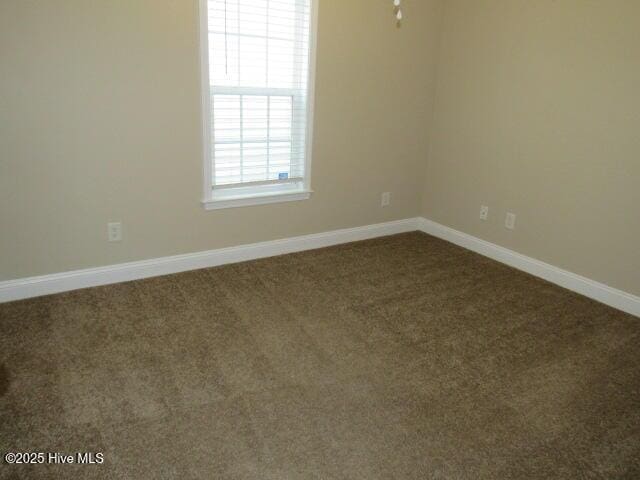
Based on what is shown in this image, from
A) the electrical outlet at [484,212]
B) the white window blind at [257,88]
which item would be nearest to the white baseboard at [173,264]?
the white window blind at [257,88]

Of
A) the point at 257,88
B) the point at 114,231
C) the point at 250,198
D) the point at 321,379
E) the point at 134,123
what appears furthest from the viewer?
the point at 250,198

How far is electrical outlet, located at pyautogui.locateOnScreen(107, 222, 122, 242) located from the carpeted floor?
322 mm

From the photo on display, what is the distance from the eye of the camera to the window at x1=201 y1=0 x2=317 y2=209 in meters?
2.98

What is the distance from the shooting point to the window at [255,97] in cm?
298

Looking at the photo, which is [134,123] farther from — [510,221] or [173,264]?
[510,221]

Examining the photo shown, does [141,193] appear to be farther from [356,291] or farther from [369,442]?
[369,442]

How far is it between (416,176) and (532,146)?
107 cm

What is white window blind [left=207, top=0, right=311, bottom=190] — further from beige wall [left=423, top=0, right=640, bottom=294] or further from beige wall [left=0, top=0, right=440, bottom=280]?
beige wall [left=423, top=0, right=640, bottom=294]

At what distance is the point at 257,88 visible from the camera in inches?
125

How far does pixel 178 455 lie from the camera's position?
1752 millimetres

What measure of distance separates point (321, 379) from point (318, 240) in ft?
5.67

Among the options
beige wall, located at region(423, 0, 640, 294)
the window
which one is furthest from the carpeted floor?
the window

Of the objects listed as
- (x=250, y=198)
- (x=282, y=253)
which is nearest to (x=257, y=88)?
(x=250, y=198)

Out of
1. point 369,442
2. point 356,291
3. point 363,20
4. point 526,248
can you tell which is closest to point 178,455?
point 369,442
